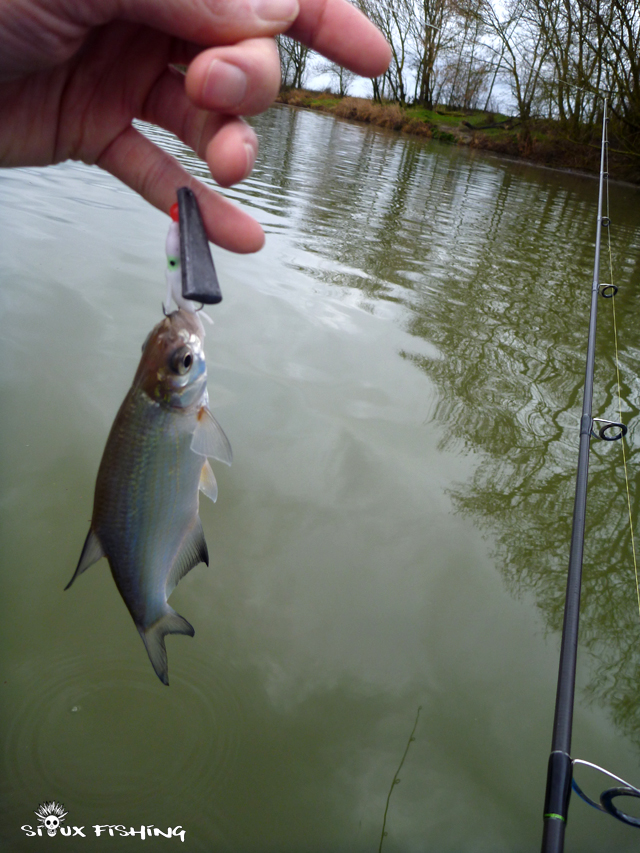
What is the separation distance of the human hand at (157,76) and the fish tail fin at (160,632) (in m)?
0.92

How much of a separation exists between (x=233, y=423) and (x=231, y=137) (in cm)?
282

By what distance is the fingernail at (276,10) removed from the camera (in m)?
1.27

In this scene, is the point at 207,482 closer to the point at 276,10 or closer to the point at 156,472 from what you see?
the point at 156,472

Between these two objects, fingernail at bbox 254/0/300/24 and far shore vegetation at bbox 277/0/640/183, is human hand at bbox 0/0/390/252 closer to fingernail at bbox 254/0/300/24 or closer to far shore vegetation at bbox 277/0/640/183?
fingernail at bbox 254/0/300/24

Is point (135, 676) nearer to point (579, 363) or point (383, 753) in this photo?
point (383, 753)

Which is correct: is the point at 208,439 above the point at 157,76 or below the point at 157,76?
below

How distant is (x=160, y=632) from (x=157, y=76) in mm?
1438

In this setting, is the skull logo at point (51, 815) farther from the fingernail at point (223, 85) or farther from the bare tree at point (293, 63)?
the bare tree at point (293, 63)

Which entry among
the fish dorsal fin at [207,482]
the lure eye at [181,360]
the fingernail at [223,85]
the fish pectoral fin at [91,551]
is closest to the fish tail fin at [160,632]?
the fish pectoral fin at [91,551]

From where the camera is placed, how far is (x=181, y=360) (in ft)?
4.31

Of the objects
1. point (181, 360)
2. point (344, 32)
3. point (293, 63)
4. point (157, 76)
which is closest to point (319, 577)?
point (181, 360)

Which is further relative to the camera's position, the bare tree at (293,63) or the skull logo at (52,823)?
the bare tree at (293,63)

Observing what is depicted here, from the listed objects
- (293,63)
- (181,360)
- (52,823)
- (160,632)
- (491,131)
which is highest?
(293,63)

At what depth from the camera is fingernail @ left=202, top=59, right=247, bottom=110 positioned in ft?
3.95
